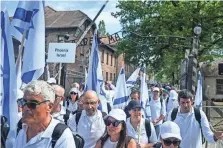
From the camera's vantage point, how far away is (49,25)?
41.8 meters

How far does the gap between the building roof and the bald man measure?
35636 millimetres

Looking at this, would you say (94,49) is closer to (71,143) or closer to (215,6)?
(71,143)

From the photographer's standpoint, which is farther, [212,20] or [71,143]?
A: [212,20]

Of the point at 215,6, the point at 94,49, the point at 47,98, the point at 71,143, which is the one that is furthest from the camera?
the point at 215,6

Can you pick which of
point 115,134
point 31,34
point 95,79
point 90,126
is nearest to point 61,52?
point 95,79

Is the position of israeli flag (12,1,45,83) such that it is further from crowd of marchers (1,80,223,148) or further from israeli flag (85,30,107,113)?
israeli flag (85,30,107,113)

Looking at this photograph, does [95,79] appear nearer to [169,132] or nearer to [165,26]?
[169,132]

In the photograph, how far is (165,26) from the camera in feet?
99.9

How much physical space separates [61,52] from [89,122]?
5522 millimetres

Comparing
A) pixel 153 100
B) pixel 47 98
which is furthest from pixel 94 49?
pixel 47 98

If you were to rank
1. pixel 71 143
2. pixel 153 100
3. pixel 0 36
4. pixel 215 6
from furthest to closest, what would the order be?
pixel 215 6 → pixel 153 100 → pixel 0 36 → pixel 71 143

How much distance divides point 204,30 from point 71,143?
28121 millimetres

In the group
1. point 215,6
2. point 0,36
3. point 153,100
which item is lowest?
point 153,100

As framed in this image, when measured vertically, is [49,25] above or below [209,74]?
above
